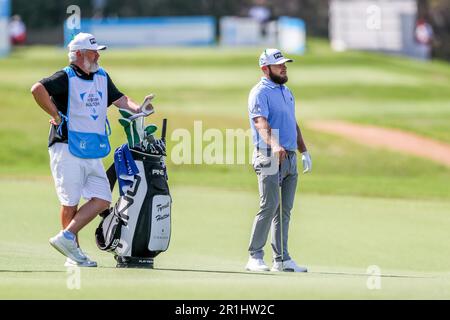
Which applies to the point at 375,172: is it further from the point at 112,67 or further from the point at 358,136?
the point at 112,67

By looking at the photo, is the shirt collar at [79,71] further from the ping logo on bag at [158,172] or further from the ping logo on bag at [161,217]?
the ping logo on bag at [161,217]

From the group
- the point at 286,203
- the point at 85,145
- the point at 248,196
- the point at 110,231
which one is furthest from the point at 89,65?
the point at 248,196

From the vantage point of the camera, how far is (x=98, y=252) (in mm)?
11945

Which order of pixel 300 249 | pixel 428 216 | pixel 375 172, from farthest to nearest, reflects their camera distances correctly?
pixel 375 172 < pixel 428 216 < pixel 300 249

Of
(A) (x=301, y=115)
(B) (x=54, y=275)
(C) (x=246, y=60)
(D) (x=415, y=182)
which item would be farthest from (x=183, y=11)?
(B) (x=54, y=275)

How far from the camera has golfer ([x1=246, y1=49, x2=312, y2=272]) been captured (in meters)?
10.7

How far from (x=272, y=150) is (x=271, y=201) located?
483 mm

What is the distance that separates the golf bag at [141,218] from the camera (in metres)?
10.1

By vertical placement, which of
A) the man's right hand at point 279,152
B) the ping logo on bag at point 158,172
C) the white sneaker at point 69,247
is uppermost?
the man's right hand at point 279,152

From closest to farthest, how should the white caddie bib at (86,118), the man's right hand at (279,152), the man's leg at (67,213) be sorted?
the white caddie bib at (86,118), the man's leg at (67,213), the man's right hand at (279,152)

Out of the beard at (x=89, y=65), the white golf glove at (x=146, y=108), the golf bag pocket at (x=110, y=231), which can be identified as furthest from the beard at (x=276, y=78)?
the golf bag pocket at (x=110, y=231)

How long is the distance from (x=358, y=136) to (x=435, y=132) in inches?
79.9

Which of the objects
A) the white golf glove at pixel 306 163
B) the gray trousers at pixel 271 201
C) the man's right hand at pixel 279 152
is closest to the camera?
the man's right hand at pixel 279 152

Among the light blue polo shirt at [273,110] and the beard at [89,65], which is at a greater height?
the beard at [89,65]
